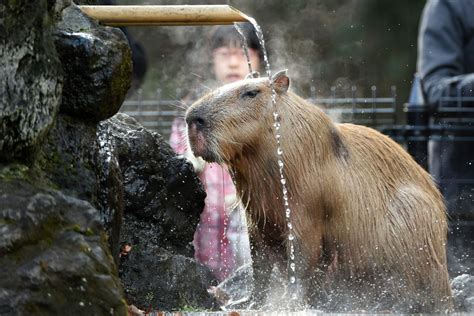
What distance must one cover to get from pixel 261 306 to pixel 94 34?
6.71 feet

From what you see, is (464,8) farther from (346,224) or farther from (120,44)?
(120,44)

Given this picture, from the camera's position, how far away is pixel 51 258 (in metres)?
4.20

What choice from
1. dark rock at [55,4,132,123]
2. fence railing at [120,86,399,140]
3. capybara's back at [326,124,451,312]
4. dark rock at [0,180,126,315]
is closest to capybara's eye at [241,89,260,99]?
capybara's back at [326,124,451,312]

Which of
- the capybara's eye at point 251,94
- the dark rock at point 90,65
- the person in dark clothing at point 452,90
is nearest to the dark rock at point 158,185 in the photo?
the capybara's eye at point 251,94

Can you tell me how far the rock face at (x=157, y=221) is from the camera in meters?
6.46

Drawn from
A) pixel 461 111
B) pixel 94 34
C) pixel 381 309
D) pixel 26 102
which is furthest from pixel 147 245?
pixel 461 111

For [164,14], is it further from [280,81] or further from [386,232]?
[386,232]

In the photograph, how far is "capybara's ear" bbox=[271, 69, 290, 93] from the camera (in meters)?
6.77

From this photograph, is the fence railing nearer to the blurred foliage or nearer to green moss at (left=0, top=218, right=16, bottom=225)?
the blurred foliage

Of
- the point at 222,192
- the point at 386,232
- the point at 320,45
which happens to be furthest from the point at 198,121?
the point at 320,45

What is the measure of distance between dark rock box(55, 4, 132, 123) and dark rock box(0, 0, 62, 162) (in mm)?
410

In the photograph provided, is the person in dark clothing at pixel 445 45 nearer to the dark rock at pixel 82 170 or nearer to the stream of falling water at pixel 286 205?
the stream of falling water at pixel 286 205

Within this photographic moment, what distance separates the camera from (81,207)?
4402 millimetres

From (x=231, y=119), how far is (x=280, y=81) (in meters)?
0.34
